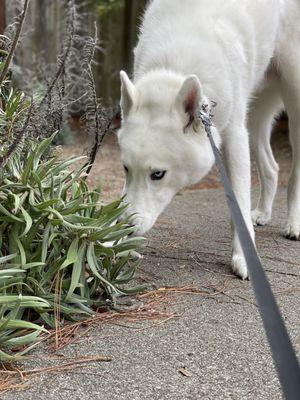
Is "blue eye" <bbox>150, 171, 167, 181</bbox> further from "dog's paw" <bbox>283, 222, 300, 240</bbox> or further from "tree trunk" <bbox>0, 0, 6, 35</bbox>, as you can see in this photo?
"tree trunk" <bbox>0, 0, 6, 35</bbox>

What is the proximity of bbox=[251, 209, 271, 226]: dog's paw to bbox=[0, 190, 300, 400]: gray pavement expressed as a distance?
2.88 feet

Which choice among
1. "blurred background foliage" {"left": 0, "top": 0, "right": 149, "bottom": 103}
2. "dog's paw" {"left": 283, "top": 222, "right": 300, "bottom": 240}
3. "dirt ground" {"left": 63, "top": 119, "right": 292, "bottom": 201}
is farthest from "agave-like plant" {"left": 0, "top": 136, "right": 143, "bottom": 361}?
"blurred background foliage" {"left": 0, "top": 0, "right": 149, "bottom": 103}

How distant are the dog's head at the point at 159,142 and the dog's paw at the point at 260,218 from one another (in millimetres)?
1579

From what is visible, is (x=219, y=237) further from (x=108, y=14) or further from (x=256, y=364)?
(x=108, y=14)

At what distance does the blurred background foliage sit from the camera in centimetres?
1095

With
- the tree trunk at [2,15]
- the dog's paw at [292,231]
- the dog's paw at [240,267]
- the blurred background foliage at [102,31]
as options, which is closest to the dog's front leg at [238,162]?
the dog's paw at [240,267]

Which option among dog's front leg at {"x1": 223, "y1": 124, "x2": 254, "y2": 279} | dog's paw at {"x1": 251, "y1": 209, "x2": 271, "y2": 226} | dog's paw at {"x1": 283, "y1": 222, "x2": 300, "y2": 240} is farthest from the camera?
dog's paw at {"x1": 251, "y1": 209, "x2": 271, "y2": 226}

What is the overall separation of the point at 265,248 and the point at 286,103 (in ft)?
3.45

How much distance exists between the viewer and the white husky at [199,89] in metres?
3.27

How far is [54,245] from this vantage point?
2.78m

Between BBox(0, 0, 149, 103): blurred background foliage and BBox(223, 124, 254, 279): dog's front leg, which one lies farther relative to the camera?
BBox(0, 0, 149, 103): blurred background foliage

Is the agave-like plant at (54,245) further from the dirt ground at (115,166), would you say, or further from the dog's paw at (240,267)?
the dirt ground at (115,166)

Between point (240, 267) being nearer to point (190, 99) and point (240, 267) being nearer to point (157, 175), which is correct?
point (157, 175)

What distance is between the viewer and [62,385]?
2195 millimetres
